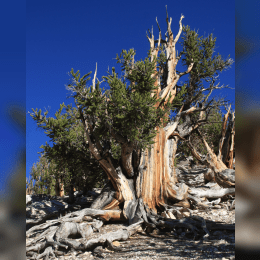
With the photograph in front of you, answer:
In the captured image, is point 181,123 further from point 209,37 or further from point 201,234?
point 201,234

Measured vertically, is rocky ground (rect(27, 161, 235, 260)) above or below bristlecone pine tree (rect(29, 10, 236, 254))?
below

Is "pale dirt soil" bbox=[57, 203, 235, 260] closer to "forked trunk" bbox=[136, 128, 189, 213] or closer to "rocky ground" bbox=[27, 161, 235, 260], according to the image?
"rocky ground" bbox=[27, 161, 235, 260]

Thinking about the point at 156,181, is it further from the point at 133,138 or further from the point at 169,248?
the point at 169,248

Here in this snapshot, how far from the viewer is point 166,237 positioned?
4453mm

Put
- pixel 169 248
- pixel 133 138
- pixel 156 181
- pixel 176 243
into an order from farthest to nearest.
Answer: pixel 156 181
pixel 133 138
pixel 176 243
pixel 169 248

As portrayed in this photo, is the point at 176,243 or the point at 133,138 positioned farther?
the point at 133,138

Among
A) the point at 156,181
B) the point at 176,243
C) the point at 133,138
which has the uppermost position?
the point at 133,138

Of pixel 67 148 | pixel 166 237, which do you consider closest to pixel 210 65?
pixel 67 148

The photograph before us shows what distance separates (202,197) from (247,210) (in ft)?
20.6

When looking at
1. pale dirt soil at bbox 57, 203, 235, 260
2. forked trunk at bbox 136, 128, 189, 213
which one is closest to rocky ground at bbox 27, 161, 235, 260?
pale dirt soil at bbox 57, 203, 235, 260

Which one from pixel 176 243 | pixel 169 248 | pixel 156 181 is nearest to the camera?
pixel 169 248

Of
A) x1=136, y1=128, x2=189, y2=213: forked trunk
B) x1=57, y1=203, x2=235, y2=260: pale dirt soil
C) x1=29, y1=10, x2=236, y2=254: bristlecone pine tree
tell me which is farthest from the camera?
x1=136, y1=128, x2=189, y2=213: forked trunk

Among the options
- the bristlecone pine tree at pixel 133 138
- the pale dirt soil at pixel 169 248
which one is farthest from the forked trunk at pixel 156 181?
the pale dirt soil at pixel 169 248

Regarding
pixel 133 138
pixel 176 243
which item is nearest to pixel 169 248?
pixel 176 243
